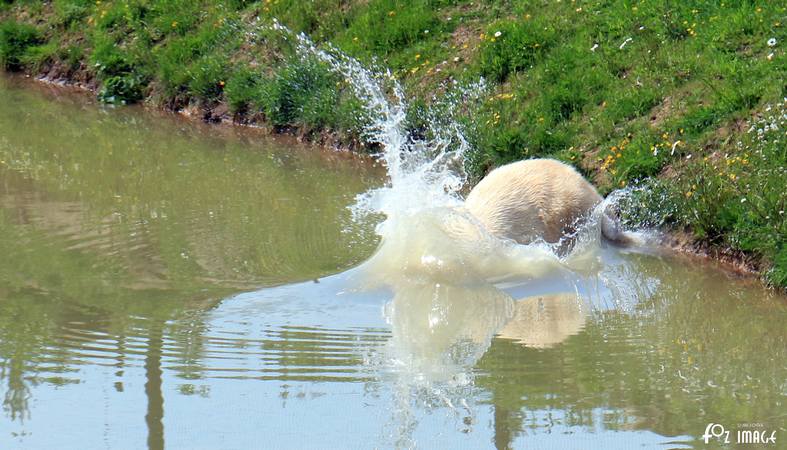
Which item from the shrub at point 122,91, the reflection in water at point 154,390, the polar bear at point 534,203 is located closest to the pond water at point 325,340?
the reflection in water at point 154,390

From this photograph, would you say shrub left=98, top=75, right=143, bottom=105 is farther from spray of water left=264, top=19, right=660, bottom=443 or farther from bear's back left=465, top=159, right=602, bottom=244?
bear's back left=465, top=159, right=602, bottom=244

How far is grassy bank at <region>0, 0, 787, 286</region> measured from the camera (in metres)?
8.84

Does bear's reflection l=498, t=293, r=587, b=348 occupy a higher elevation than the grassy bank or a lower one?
lower

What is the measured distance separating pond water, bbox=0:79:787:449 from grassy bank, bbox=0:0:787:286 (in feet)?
3.01

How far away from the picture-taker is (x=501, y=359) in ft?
21.5

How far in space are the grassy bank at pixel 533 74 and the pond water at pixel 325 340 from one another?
0.92 m

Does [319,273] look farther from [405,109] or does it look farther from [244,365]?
[405,109]

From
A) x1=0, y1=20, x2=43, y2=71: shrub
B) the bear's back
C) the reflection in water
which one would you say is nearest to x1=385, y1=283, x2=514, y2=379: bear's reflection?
the bear's back

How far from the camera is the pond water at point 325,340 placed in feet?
18.9

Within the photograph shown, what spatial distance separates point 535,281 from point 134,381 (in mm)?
2827

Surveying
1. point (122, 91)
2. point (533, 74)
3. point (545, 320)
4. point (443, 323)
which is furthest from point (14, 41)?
point (545, 320)

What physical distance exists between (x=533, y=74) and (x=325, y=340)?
196 inches

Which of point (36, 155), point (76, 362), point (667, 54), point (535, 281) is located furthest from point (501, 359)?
point (36, 155)

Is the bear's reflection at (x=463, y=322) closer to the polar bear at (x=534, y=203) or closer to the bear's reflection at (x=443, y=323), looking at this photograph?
the bear's reflection at (x=443, y=323)
